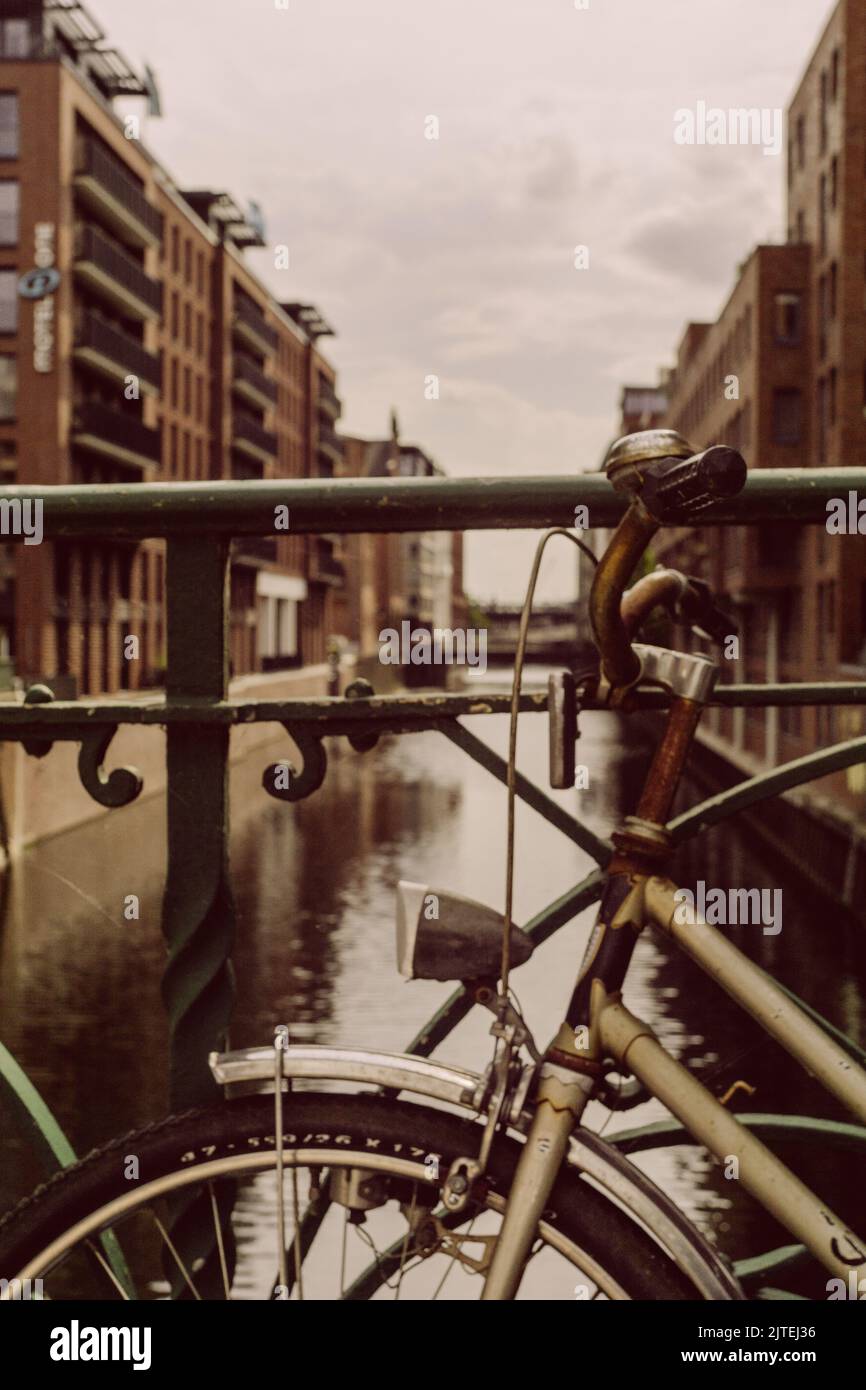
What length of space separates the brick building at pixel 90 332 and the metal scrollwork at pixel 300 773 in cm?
2957

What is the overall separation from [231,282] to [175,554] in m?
61.8

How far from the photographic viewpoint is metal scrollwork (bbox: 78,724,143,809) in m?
2.11

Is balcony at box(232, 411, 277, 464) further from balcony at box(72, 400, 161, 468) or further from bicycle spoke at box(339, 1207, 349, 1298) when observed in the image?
bicycle spoke at box(339, 1207, 349, 1298)

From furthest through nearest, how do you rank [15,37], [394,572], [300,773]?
1. [394,572]
2. [15,37]
3. [300,773]

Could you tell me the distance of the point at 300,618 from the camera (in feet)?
245

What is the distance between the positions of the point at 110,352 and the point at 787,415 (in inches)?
725

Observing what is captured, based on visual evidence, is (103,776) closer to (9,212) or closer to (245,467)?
(9,212)

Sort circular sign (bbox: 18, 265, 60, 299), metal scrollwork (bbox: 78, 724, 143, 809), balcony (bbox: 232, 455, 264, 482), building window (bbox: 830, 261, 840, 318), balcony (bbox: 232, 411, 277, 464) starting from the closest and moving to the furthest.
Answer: metal scrollwork (bbox: 78, 724, 143, 809) < building window (bbox: 830, 261, 840, 318) < circular sign (bbox: 18, 265, 60, 299) < balcony (bbox: 232, 411, 277, 464) < balcony (bbox: 232, 455, 264, 482)

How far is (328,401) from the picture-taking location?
280 ft

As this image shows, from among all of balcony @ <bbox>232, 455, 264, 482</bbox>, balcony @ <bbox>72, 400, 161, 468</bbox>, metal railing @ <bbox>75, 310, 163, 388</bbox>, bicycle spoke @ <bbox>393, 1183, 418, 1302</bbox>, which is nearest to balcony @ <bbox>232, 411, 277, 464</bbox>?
balcony @ <bbox>232, 455, 264, 482</bbox>

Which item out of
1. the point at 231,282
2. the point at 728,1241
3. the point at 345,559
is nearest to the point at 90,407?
the point at 231,282

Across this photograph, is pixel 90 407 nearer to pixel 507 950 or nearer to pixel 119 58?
pixel 119 58

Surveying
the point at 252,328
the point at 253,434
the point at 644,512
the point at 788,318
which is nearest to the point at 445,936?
the point at 644,512

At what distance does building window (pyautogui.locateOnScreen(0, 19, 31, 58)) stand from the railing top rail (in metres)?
41.7
